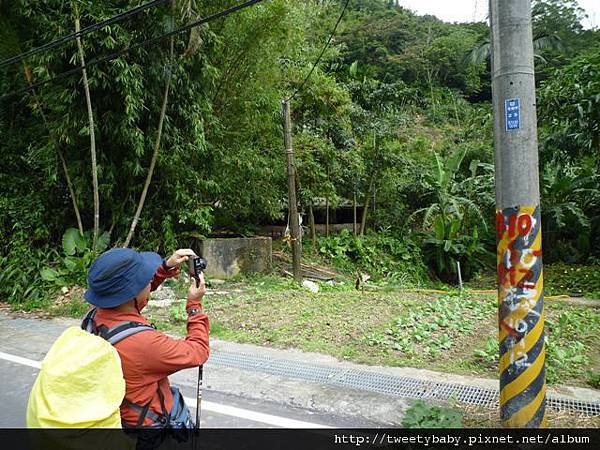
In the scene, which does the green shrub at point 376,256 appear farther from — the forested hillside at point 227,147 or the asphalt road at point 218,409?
the asphalt road at point 218,409

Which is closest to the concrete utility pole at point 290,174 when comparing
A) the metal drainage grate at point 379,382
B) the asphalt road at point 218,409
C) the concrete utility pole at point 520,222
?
the metal drainage grate at point 379,382

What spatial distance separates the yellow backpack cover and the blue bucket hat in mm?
236

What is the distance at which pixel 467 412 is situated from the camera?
11.8 feet

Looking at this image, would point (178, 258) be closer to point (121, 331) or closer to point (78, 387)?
point (121, 331)

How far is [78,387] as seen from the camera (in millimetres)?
1609

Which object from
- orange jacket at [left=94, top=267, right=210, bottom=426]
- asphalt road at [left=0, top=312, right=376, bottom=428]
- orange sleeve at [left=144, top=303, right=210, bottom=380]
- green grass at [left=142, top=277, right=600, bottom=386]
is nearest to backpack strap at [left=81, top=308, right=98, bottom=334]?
orange jacket at [left=94, top=267, right=210, bottom=426]

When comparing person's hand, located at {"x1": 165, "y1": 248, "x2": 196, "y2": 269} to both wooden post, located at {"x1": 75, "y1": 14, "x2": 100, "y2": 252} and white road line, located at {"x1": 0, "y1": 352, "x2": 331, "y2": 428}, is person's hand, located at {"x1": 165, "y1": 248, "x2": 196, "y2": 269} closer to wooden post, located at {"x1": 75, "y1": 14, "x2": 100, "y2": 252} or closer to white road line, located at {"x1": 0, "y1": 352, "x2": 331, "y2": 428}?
white road line, located at {"x1": 0, "y1": 352, "x2": 331, "y2": 428}

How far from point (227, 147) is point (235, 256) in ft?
9.00

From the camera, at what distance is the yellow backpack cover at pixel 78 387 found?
1.56 meters

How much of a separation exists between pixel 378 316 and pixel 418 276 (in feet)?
27.4

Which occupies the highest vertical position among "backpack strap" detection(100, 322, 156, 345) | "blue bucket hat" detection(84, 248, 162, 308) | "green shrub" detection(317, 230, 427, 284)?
"blue bucket hat" detection(84, 248, 162, 308)

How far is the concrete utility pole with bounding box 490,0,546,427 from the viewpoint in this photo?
3.10 m

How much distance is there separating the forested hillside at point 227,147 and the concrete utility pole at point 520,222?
6768 millimetres

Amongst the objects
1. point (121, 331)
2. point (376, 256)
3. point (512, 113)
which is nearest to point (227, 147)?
point (376, 256)
